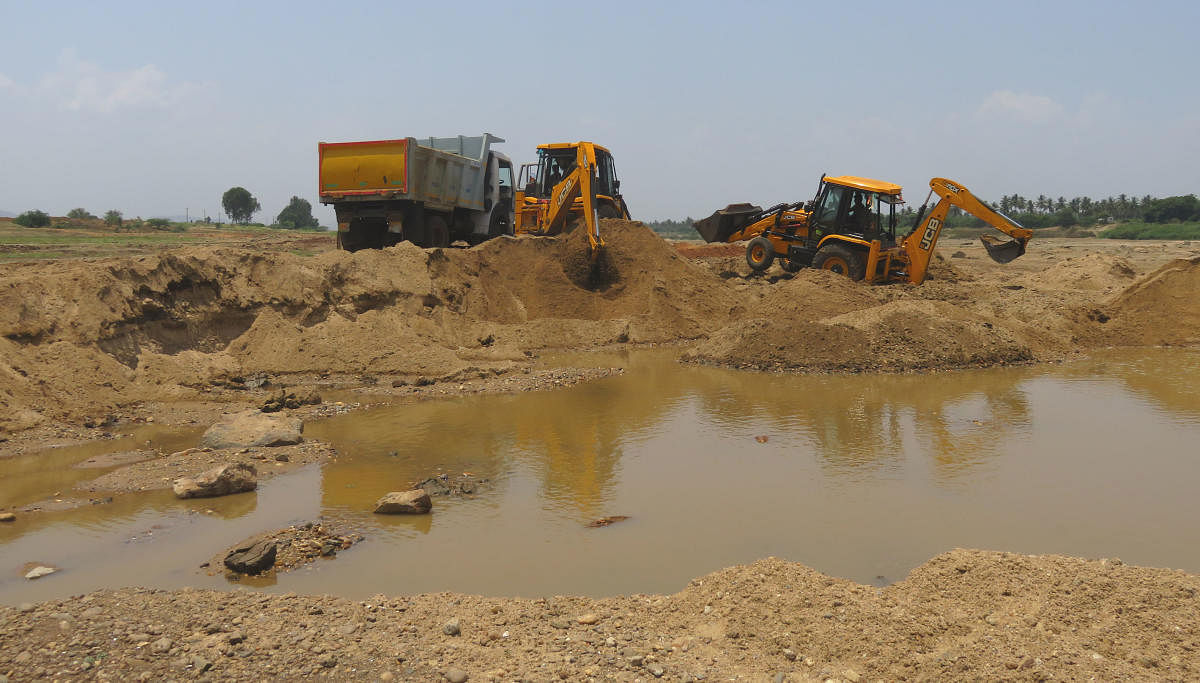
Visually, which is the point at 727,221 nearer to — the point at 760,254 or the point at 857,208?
the point at 760,254

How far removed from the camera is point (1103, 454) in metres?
8.41

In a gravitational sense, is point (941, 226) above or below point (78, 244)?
above

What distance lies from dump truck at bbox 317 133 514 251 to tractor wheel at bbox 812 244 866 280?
845 cm

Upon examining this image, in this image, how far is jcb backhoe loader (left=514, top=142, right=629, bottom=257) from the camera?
761 inches

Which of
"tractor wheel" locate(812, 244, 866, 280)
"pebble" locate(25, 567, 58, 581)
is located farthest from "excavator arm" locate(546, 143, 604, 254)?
"pebble" locate(25, 567, 58, 581)

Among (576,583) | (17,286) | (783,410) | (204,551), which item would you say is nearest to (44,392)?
(17,286)

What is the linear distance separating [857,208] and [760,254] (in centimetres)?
294

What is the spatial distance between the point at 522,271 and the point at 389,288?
12.7 ft

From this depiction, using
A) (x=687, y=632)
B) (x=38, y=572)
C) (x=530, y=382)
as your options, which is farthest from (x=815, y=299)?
(x=38, y=572)

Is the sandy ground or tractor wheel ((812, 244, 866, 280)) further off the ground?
tractor wheel ((812, 244, 866, 280))

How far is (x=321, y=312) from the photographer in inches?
539

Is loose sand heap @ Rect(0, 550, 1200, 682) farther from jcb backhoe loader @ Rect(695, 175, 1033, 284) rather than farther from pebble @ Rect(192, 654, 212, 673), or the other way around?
jcb backhoe loader @ Rect(695, 175, 1033, 284)

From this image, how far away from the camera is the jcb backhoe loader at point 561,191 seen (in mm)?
19328

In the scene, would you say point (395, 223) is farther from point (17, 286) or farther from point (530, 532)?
point (530, 532)
